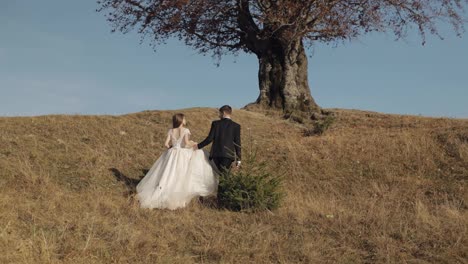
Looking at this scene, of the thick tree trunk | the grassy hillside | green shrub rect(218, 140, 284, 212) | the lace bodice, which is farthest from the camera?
the thick tree trunk

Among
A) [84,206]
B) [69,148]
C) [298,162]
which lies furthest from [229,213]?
[69,148]

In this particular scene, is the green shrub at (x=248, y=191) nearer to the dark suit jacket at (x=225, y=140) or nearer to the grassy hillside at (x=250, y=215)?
the grassy hillside at (x=250, y=215)

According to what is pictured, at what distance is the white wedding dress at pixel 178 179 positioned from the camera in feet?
33.8

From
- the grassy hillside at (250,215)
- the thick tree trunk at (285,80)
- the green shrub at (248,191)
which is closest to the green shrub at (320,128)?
the grassy hillside at (250,215)

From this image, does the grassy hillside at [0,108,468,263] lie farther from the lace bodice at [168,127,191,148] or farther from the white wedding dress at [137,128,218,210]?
the lace bodice at [168,127,191,148]

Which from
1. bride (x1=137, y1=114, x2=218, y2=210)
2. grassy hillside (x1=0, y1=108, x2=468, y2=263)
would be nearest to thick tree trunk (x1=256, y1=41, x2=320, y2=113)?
grassy hillside (x1=0, y1=108, x2=468, y2=263)

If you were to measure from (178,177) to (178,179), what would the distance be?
1.8 inches

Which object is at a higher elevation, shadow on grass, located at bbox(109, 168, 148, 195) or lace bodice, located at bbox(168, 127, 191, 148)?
lace bodice, located at bbox(168, 127, 191, 148)

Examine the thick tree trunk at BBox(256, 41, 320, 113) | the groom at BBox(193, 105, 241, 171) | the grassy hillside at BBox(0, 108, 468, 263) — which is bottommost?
the grassy hillside at BBox(0, 108, 468, 263)

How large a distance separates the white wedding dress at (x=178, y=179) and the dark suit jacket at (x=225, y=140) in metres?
0.35

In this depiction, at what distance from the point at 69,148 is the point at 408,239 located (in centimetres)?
928

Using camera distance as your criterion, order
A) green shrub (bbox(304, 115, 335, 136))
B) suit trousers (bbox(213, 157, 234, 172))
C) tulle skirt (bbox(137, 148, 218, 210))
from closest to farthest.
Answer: tulle skirt (bbox(137, 148, 218, 210)), suit trousers (bbox(213, 157, 234, 172)), green shrub (bbox(304, 115, 335, 136))

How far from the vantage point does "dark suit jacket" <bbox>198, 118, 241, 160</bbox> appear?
35.9 feet

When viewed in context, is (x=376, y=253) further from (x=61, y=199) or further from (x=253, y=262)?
(x=61, y=199)
